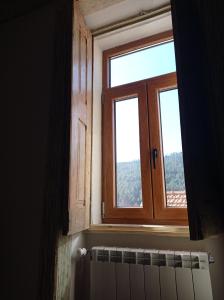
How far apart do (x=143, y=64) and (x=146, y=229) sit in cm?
142

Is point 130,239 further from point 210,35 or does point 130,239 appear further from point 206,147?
point 210,35

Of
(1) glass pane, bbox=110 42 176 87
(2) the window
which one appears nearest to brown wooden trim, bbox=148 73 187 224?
(2) the window

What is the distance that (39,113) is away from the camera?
1757mm

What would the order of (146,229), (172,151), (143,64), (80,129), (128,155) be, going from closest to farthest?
(146,229), (80,129), (172,151), (128,155), (143,64)

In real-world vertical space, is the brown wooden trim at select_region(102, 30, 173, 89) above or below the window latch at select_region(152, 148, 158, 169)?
above

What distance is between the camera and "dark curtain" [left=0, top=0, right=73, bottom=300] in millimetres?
1470

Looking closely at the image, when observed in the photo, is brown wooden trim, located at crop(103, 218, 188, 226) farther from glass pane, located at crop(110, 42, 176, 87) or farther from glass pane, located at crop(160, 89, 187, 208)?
glass pane, located at crop(110, 42, 176, 87)

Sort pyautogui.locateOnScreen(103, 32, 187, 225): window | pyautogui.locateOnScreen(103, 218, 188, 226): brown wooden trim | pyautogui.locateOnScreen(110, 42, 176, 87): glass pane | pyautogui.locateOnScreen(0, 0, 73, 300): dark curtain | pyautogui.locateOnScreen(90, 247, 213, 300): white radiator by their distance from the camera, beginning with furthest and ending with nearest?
pyautogui.locateOnScreen(110, 42, 176, 87): glass pane
pyautogui.locateOnScreen(103, 32, 187, 225): window
pyautogui.locateOnScreen(103, 218, 188, 226): brown wooden trim
pyautogui.locateOnScreen(0, 0, 73, 300): dark curtain
pyautogui.locateOnScreen(90, 247, 213, 300): white radiator

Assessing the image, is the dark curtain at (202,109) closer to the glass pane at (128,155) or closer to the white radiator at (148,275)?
the white radiator at (148,275)

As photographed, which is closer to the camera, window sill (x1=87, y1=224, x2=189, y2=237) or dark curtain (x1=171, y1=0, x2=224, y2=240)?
dark curtain (x1=171, y1=0, x2=224, y2=240)

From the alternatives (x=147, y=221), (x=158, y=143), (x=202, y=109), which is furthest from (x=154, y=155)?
(x=202, y=109)

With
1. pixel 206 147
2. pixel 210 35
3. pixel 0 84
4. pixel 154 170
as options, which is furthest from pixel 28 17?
pixel 206 147

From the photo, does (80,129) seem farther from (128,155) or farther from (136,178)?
(136,178)

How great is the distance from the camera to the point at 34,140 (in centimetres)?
171
